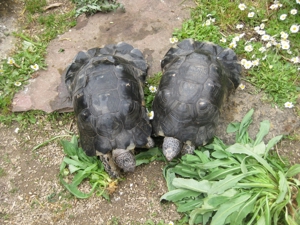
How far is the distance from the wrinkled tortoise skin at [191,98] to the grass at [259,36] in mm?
767

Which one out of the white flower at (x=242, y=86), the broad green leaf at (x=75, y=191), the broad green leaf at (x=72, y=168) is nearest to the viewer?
the broad green leaf at (x=75, y=191)

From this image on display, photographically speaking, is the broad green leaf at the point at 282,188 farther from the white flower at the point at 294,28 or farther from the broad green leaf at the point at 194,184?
the white flower at the point at 294,28

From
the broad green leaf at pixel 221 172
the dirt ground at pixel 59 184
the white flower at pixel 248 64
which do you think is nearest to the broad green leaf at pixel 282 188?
the broad green leaf at pixel 221 172

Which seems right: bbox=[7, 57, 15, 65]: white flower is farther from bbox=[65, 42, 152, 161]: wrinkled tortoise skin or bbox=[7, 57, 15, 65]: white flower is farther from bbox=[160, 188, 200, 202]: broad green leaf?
bbox=[160, 188, 200, 202]: broad green leaf

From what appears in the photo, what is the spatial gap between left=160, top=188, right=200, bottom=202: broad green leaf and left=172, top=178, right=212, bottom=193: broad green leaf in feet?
0.20

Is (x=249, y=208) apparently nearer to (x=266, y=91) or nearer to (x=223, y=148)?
(x=223, y=148)

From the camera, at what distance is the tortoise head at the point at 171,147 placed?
3816mm

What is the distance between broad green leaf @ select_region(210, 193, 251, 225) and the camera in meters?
3.39

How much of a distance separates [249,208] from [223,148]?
757mm

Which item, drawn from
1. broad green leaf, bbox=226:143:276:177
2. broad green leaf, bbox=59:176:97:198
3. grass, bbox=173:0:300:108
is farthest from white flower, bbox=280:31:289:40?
broad green leaf, bbox=59:176:97:198

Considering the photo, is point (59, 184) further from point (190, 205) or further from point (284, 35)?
point (284, 35)

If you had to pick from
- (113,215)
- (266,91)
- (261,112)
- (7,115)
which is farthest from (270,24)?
(7,115)

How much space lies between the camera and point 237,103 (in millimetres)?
4395

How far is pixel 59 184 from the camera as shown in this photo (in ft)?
13.4
